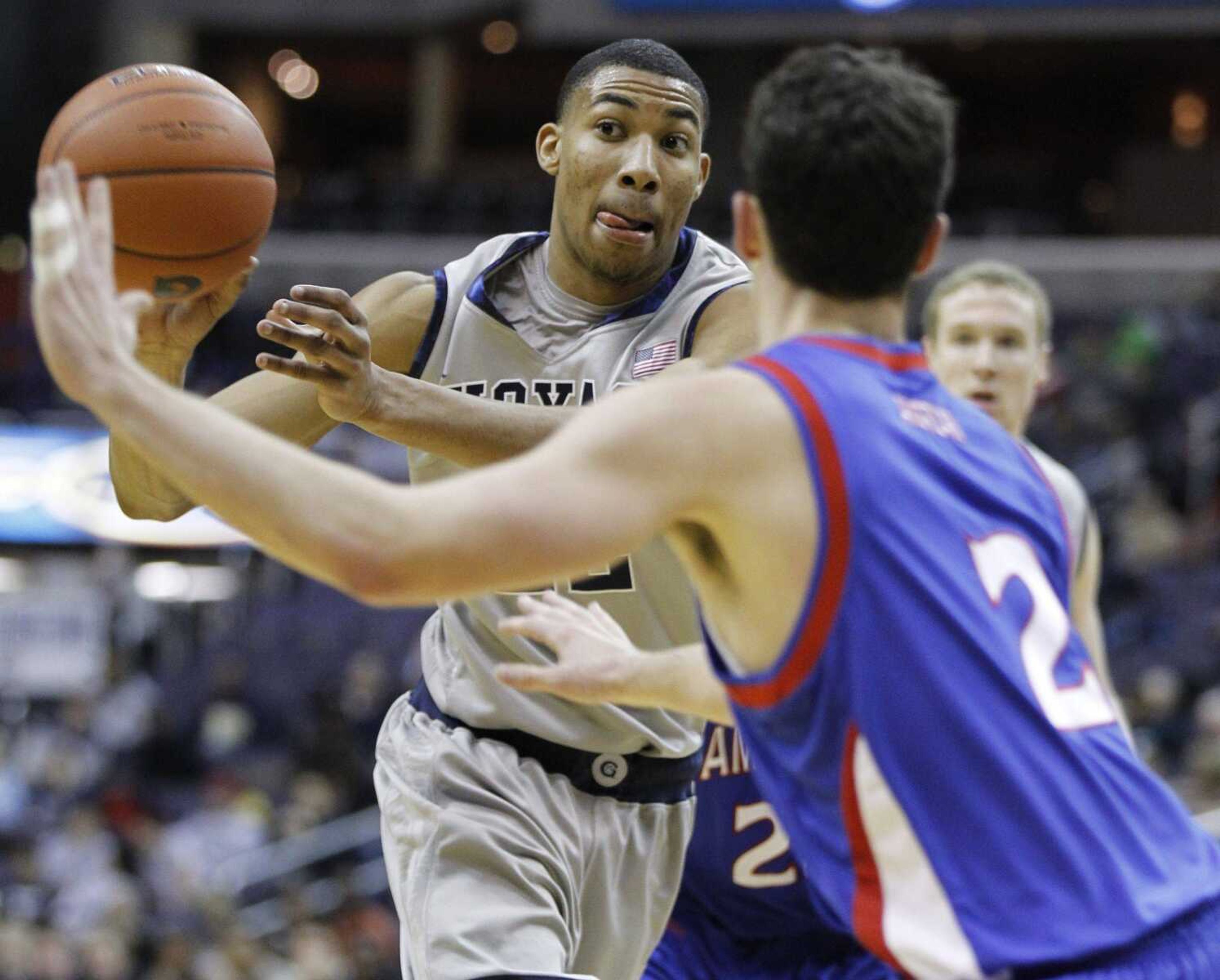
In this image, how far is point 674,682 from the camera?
2.76m

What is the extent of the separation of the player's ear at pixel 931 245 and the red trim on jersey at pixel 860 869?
67 centimetres

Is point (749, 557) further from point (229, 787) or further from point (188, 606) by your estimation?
point (188, 606)

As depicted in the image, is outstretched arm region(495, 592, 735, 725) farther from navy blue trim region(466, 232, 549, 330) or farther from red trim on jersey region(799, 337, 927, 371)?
navy blue trim region(466, 232, 549, 330)

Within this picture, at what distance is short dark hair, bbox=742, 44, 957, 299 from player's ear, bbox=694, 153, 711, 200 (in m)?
1.52

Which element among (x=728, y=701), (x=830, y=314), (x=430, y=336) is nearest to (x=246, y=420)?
(x=430, y=336)

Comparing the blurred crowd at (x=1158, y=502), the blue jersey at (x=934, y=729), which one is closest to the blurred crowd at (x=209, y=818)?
the blurred crowd at (x=1158, y=502)

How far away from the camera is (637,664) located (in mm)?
2768

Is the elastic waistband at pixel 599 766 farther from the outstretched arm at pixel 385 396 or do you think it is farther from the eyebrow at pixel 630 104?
the eyebrow at pixel 630 104

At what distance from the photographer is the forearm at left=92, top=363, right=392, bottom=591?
221cm

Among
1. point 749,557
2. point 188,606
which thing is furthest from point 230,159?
point 188,606

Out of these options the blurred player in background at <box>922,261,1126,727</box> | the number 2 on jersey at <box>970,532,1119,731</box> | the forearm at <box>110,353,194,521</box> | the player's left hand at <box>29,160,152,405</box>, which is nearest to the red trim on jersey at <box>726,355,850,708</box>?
the number 2 on jersey at <box>970,532,1119,731</box>

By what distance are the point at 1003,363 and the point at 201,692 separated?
37.1 feet

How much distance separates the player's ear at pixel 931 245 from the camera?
246 centimetres

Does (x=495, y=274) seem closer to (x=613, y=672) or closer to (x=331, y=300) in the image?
(x=331, y=300)
